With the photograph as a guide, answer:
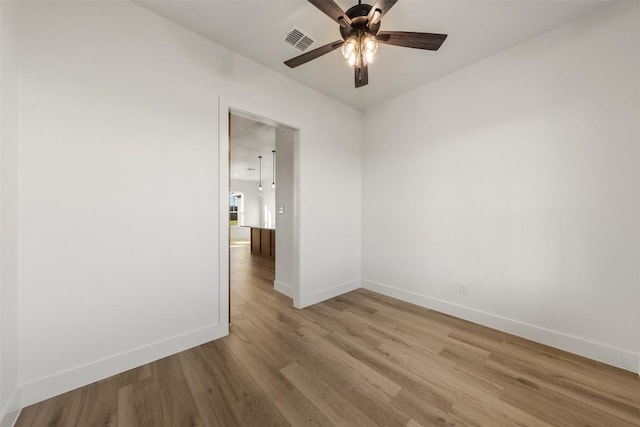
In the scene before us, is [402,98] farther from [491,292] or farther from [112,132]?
[112,132]

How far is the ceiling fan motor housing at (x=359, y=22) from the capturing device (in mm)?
1519

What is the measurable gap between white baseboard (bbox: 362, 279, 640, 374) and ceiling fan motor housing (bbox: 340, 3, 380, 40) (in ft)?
9.40

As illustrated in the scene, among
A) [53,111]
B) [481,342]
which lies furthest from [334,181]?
[53,111]

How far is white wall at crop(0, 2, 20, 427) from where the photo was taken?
1242 mm

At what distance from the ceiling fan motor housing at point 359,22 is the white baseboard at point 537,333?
286 centimetres

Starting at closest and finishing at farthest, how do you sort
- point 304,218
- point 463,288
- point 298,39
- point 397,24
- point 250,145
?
point 397,24
point 298,39
point 463,288
point 304,218
point 250,145

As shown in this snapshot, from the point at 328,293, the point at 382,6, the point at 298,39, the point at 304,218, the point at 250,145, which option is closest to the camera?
the point at 382,6

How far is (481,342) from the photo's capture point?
214cm

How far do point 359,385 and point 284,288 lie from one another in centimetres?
200

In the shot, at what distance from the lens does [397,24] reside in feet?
6.36

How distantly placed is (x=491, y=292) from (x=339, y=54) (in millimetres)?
2953

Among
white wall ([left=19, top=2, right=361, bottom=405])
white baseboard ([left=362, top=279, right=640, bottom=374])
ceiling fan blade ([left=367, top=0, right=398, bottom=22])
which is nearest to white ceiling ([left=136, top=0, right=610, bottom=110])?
white wall ([left=19, top=2, right=361, bottom=405])

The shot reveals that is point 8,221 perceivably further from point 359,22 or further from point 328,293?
point 328,293

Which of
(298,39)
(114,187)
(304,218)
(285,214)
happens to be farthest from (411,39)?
(285,214)
